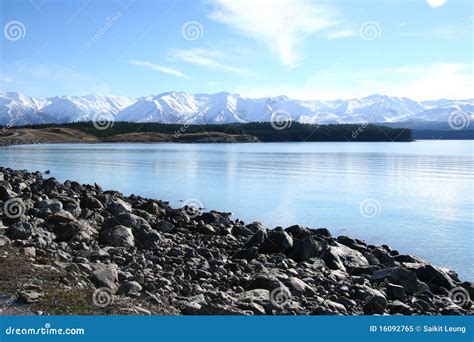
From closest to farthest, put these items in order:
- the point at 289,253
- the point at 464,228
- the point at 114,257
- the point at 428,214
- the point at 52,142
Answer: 1. the point at 114,257
2. the point at 289,253
3. the point at 464,228
4. the point at 428,214
5. the point at 52,142

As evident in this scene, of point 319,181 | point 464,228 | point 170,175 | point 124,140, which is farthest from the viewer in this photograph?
point 124,140

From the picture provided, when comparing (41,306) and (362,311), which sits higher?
(41,306)

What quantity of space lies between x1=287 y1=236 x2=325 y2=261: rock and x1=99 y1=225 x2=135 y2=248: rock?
4.80m

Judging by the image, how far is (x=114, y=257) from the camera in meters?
12.8

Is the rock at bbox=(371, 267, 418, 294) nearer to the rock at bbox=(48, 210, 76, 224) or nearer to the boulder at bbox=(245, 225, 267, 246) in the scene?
the boulder at bbox=(245, 225, 267, 246)

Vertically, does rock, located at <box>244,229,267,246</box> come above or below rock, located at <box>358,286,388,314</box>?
above

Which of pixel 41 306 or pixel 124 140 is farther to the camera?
pixel 124 140

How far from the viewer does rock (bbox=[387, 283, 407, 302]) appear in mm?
12469

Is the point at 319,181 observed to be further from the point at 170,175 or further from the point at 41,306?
the point at 41,306

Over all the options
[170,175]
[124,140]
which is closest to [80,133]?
[124,140]

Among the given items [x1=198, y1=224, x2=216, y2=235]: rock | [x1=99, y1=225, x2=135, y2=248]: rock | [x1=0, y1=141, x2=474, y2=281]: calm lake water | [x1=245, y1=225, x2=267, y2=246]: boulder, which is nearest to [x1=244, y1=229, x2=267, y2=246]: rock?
[x1=245, y1=225, x2=267, y2=246]: boulder

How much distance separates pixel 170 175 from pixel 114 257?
3479cm

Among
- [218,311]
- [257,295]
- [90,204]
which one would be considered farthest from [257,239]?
[90,204]

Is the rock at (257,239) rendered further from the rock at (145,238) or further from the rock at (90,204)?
the rock at (90,204)
